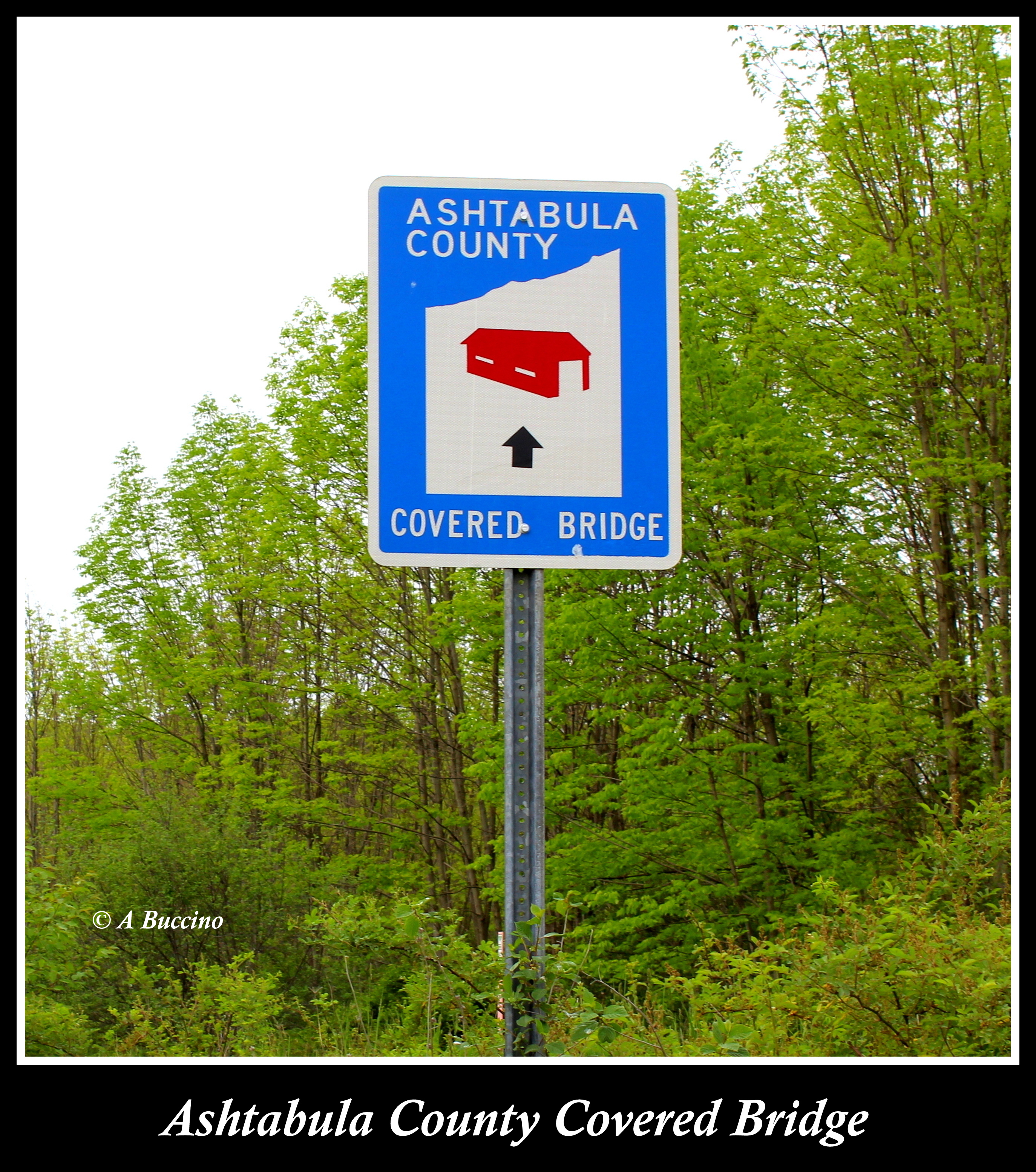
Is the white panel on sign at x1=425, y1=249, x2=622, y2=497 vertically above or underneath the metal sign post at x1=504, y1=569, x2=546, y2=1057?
above

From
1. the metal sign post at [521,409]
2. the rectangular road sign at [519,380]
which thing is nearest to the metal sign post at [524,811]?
the metal sign post at [521,409]

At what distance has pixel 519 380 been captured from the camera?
2.45 meters

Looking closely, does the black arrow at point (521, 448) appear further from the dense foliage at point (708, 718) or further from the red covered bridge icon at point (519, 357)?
the dense foliage at point (708, 718)

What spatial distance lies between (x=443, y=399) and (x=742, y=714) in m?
13.4

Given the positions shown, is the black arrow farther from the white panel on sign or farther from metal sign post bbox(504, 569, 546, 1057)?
metal sign post bbox(504, 569, 546, 1057)

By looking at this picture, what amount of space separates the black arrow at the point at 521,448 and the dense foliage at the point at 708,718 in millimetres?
1145

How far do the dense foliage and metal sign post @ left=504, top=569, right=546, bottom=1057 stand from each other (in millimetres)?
109

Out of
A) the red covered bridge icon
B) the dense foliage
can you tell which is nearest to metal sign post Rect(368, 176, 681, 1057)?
the red covered bridge icon

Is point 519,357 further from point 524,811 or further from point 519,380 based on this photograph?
point 524,811

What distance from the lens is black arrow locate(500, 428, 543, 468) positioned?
245 centimetres

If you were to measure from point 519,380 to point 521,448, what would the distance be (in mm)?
152

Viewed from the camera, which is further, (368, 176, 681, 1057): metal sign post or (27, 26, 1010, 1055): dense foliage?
(27, 26, 1010, 1055): dense foliage

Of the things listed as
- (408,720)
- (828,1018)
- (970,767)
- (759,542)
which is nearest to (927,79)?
(759,542)

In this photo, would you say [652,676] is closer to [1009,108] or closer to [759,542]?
[759,542]
